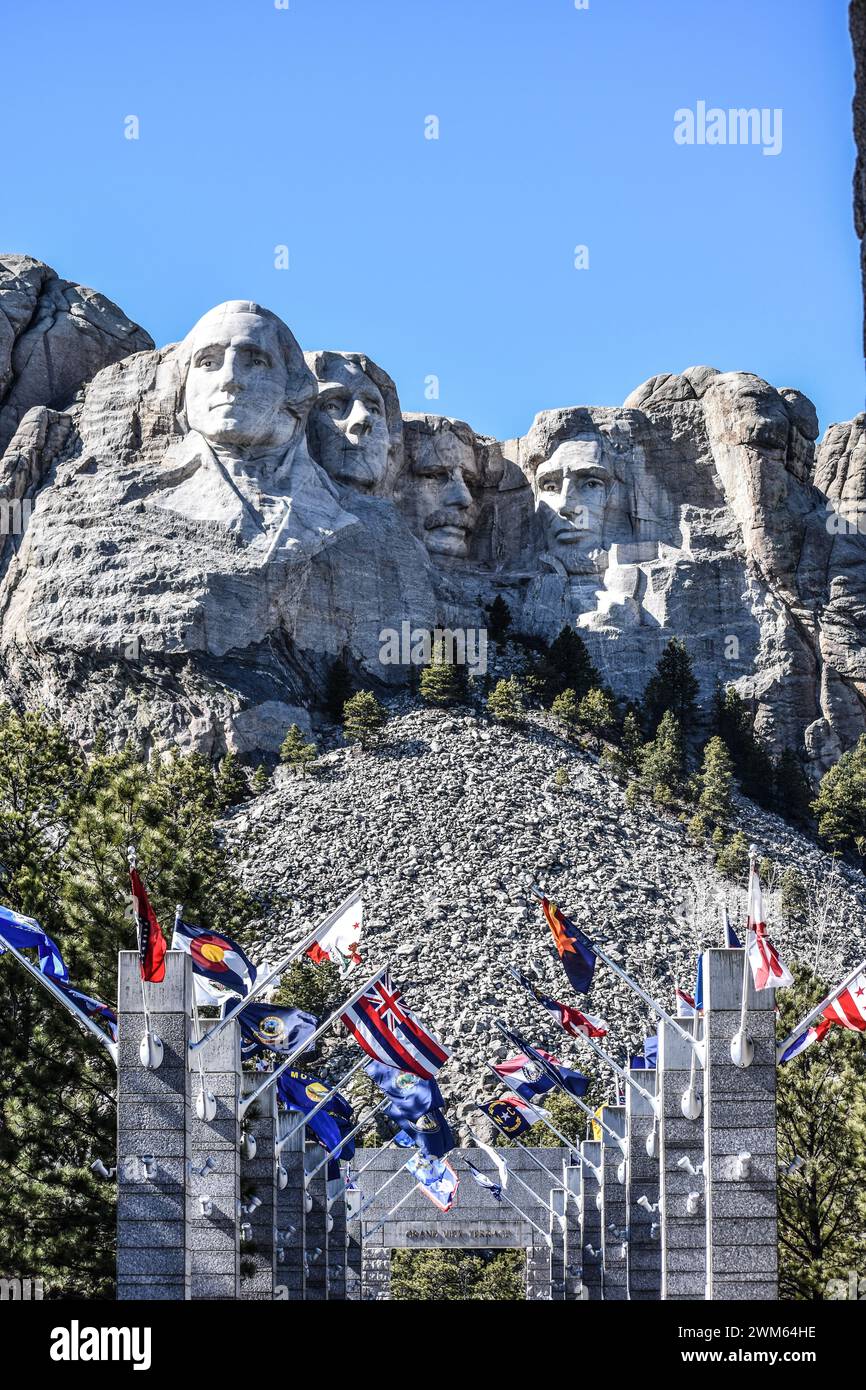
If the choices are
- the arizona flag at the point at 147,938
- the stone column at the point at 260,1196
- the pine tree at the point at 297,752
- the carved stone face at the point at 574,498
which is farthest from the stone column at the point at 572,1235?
the carved stone face at the point at 574,498

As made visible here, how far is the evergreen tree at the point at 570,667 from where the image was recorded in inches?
3538

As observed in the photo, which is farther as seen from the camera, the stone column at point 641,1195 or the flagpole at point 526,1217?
the flagpole at point 526,1217

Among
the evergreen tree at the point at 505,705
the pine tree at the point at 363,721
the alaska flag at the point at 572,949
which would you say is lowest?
the alaska flag at the point at 572,949

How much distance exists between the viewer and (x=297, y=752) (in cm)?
8256

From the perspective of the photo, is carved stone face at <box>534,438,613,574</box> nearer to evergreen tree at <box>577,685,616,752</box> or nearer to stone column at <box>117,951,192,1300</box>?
evergreen tree at <box>577,685,616,752</box>

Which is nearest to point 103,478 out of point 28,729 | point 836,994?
point 28,729

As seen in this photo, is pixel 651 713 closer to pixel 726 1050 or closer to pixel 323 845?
pixel 323 845

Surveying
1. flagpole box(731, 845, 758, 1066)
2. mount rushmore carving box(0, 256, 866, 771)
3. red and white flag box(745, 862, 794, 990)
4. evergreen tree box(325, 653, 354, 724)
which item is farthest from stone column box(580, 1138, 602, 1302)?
evergreen tree box(325, 653, 354, 724)

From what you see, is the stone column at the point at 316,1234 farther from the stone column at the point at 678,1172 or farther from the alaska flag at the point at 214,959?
the alaska flag at the point at 214,959

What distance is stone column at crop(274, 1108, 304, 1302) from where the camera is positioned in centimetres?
3803

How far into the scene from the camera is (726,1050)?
90.8 ft

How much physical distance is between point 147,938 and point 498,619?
6842 cm

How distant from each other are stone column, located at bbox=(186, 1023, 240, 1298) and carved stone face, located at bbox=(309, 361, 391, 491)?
65032mm

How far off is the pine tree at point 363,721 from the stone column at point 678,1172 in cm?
5201
